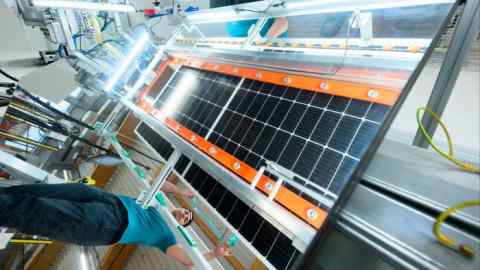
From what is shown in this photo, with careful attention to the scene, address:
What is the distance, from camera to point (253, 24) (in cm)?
374

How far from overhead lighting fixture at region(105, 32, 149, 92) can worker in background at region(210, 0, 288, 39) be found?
59.2 inches

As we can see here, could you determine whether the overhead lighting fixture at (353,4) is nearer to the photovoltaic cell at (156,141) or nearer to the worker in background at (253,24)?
the worker in background at (253,24)

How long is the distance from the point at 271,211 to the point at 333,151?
2.09ft

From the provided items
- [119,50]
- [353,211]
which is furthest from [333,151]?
[119,50]

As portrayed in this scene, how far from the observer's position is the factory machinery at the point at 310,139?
0.82 meters

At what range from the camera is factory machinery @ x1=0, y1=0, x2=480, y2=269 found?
0.82 meters

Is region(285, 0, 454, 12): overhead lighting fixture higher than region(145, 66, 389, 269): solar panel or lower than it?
higher

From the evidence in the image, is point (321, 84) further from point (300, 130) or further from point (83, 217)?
point (83, 217)

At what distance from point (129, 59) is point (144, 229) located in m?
2.72

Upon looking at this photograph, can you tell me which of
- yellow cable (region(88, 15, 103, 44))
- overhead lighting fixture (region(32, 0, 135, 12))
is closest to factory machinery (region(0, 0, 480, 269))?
overhead lighting fixture (region(32, 0, 135, 12))

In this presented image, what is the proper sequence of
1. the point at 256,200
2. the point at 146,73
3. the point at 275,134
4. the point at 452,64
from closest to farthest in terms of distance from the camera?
the point at 452,64 → the point at 256,200 → the point at 275,134 → the point at 146,73

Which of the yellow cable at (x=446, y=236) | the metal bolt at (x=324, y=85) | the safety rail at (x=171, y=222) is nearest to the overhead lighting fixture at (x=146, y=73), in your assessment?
the safety rail at (x=171, y=222)

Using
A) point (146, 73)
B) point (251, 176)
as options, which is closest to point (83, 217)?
point (251, 176)

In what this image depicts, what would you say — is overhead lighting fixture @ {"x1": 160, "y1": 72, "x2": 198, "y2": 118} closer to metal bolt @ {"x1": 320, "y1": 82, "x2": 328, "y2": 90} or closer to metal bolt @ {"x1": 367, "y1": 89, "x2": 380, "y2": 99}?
metal bolt @ {"x1": 320, "y1": 82, "x2": 328, "y2": 90}
